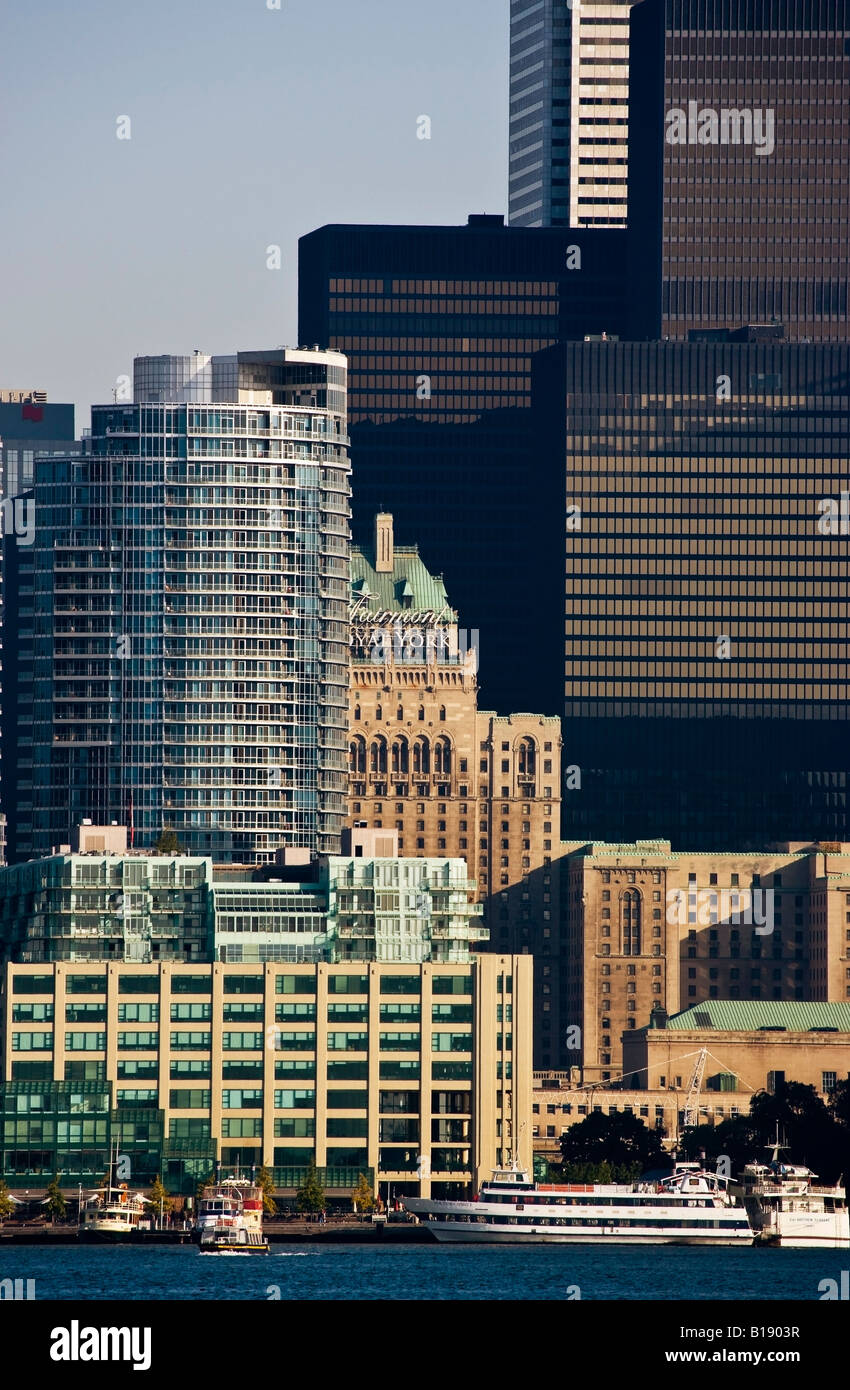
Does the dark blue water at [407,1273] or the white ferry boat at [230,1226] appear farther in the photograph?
the white ferry boat at [230,1226]

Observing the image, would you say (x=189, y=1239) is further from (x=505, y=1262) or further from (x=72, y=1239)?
(x=505, y=1262)

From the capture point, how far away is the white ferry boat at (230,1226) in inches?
7141

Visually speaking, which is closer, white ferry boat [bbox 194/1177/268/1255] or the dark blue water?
the dark blue water

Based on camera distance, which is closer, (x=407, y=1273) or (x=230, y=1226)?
(x=407, y=1273)

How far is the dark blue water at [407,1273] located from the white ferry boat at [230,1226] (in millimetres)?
1476

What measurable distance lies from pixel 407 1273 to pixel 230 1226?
2868cm

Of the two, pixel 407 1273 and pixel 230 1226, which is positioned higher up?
pixel 230 1226

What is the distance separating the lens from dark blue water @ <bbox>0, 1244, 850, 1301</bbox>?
136375 millimetres

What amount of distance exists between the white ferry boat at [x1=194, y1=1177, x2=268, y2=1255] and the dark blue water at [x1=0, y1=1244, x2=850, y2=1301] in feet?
4.84

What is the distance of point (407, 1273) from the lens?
158 m
